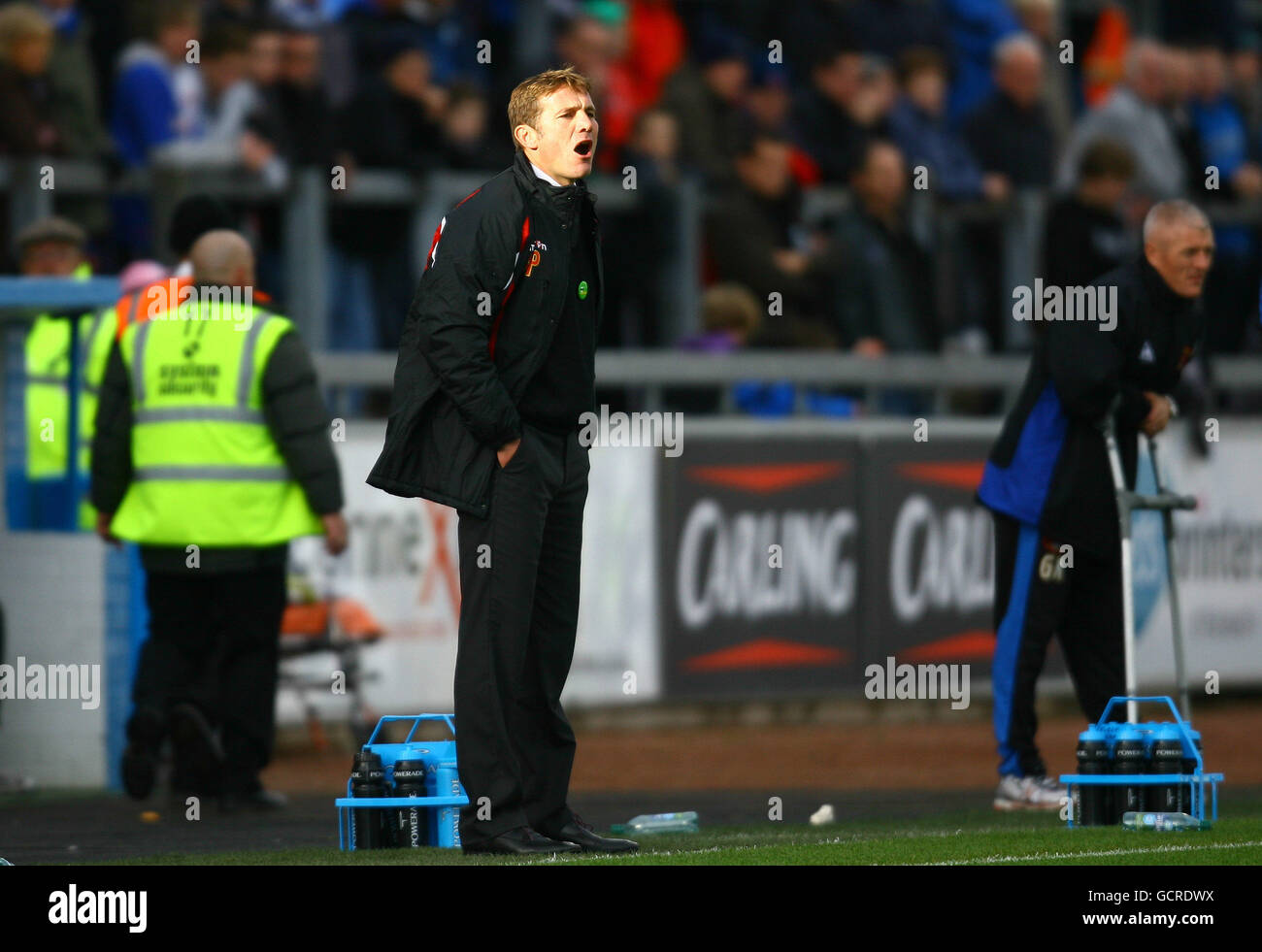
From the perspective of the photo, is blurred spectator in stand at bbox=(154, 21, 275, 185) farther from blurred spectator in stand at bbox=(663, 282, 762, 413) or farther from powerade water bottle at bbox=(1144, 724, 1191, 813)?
powerade water bottle at bbox=(1144, 724, 1191, 813)

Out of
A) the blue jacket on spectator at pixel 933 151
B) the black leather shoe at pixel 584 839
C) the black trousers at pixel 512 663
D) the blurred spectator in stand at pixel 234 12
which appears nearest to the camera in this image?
the black trousers at pixel 512 663

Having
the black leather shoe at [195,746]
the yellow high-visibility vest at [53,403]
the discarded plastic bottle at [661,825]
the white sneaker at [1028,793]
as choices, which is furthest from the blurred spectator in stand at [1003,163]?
the discarded plastic bottle at [661,825]

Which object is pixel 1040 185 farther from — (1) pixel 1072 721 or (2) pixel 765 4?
(1) pixel 1072 721

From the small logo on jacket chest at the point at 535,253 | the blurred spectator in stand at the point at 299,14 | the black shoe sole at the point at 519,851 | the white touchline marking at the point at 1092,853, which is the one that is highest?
the blurred spectator in stand at the point at 299,14

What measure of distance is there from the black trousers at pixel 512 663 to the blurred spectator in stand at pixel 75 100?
6.43 metres

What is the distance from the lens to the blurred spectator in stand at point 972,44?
19.5 meters

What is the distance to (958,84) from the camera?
1952 cm

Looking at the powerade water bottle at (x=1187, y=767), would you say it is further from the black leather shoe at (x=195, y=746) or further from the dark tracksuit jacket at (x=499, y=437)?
the black leather shoe at (x=195, y=746)

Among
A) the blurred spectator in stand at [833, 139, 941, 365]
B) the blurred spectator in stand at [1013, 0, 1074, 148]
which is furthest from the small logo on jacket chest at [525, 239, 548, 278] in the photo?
the blurred spectator in stand at [1013, 0, 1074, 148]

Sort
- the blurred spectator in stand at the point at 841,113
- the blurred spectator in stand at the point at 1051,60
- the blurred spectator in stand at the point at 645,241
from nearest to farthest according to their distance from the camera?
the blurred spectator in stand at the point at 645,241 → the blurred spectator in stand at the point at 841,113 → the blurred spectator in stand at the point at 1051,60

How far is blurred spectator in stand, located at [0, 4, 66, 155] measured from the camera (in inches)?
538

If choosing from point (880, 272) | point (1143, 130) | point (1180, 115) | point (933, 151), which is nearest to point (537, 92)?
point (880, 272)
